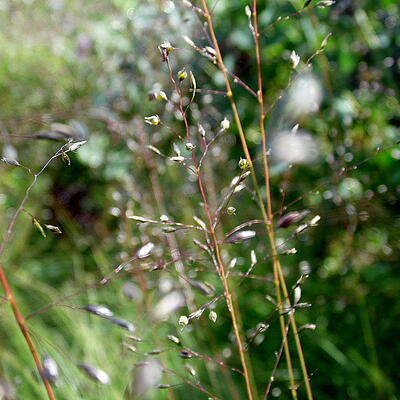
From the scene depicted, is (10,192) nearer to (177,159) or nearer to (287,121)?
(287,121)

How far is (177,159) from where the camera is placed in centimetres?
64

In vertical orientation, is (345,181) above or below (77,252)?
above

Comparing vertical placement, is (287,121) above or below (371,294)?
above

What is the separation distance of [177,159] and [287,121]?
771mm

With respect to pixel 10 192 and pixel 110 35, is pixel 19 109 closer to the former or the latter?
pixel 10 192

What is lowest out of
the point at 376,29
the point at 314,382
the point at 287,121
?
the point at 314,382

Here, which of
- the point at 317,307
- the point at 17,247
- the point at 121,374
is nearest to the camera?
the point at 121,374

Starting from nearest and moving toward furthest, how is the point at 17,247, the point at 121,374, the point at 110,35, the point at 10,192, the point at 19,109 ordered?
1. the point at 121,374
2. the point at 110,35
3. the point at 17,247
4. the point at 10,192
5. the point at 19,109

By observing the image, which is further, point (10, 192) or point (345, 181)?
point (10, 192)

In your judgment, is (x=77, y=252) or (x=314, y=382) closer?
(x=314, y=382)

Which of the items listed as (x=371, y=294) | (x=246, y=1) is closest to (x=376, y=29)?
(x=246, y=1)

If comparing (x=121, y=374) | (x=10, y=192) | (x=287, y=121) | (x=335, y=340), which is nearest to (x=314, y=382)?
(x=335, y=340)

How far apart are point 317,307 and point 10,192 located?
1722 mm

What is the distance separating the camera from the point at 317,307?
184cm
